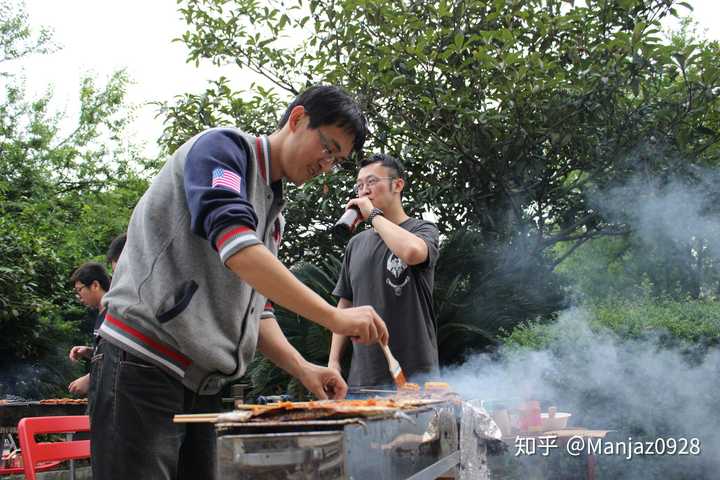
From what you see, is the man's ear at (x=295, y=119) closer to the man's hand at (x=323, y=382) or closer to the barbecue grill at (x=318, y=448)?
the man's hand at (x=323, y=382)

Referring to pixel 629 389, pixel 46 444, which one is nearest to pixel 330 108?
pixel 46 444

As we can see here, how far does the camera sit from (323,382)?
2.55 metres

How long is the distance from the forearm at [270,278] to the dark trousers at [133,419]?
17.2 inches

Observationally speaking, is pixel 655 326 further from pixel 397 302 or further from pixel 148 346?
pixel 148 346

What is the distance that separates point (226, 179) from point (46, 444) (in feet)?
7.36

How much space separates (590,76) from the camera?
20.0 feet

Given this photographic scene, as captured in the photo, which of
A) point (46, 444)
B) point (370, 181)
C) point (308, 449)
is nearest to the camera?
point (308, 449)

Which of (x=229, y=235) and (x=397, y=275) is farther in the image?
(x=397, y=275)

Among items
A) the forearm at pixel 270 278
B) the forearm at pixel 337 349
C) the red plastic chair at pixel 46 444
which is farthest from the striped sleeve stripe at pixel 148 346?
the forearm at pixel 337 349

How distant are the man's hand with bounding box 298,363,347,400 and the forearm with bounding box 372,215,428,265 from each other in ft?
4.23

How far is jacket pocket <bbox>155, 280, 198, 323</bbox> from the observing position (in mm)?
1972

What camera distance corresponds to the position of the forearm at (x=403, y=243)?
3.76 meters

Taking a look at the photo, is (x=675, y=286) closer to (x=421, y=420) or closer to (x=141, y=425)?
(x=421, y=420)

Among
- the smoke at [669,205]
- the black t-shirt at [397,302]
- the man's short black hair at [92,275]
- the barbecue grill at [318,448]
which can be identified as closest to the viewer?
the barbecue grill at [318,448]
